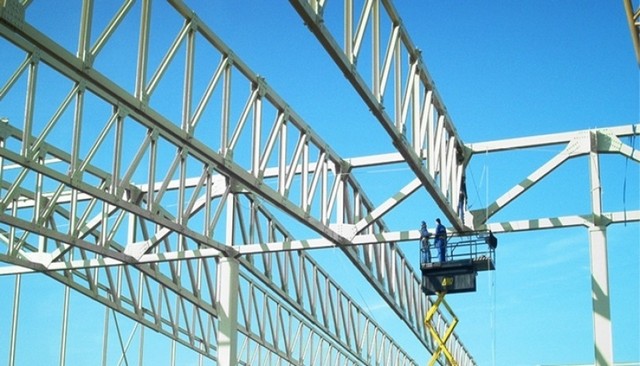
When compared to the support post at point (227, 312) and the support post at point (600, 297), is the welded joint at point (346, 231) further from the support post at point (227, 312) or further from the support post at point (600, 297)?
the support post at point (600, 297)

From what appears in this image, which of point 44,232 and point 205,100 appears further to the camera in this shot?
point 44,232

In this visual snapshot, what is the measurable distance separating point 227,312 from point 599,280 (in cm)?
1105

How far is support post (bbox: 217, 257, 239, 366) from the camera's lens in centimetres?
3036

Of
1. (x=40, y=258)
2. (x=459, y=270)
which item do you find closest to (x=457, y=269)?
(x=459, y=270)

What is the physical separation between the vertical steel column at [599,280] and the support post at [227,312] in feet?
35.0

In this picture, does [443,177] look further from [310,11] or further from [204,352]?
[204,352]

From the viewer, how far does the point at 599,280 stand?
26891mm

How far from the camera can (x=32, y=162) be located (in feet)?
79.3

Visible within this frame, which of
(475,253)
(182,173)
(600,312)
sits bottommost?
(600,312)

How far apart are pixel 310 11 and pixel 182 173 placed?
10806 millimetres

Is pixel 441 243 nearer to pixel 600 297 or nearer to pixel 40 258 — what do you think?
pixel 600 297

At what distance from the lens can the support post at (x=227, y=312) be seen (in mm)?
30359

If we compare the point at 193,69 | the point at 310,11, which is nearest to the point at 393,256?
the point at 193,69

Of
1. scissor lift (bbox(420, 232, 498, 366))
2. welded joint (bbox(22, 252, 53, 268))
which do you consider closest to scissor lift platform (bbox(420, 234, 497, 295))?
scissor lift (bbox(420, 232, 498, 366))
